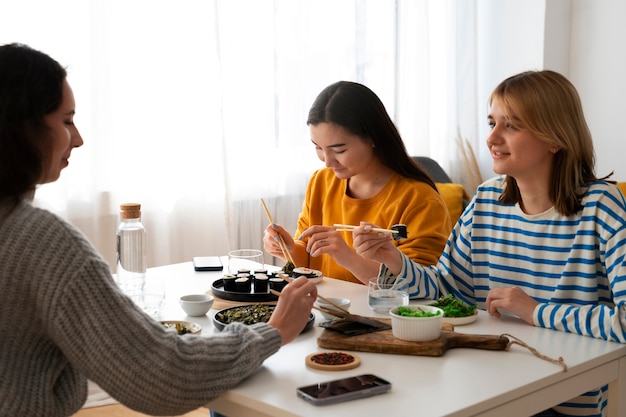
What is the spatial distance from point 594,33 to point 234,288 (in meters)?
3.25

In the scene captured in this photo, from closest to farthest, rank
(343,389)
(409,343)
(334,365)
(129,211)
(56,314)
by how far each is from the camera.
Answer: (56,314)
(343,389)
(334,365)
(409,343)
(129,211)

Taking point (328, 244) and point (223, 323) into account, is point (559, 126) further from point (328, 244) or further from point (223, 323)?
point (223, 323)

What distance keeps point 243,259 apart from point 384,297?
62 cm

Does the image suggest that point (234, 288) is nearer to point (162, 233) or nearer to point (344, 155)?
point (344, 155)

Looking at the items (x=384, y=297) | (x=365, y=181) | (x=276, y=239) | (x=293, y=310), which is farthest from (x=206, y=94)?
(x=293, y=310)

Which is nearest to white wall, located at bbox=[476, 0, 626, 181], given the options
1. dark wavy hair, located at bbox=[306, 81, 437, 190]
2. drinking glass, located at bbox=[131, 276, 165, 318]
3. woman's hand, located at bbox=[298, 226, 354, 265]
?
dark wavy hair, located at bbox=[306, 81, 437, 190]

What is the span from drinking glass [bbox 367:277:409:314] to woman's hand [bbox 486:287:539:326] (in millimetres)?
212

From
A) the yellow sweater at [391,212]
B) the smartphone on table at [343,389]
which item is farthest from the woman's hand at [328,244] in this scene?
the smartphone on table at [343,389]

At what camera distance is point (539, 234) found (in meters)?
2.05

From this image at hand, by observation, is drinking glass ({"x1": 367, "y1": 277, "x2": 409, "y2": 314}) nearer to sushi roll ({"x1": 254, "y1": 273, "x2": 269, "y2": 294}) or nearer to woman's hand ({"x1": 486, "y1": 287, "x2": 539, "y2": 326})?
woman's hand ({"x1": 486, "y1": 287, "x2": 539, "y2": 326})

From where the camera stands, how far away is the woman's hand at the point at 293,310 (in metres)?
1.62

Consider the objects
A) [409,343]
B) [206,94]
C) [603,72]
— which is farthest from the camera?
[603,72]

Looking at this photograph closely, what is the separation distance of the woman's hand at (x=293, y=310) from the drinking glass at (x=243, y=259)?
2.01 ft

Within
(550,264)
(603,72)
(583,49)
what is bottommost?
(550,264)
